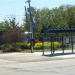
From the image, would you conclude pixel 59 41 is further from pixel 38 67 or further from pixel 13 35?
pixel 38 67

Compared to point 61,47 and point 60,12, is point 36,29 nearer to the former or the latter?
point 60,12

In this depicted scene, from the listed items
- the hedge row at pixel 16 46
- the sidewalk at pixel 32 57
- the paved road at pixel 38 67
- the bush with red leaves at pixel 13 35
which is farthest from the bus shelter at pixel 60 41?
the bush with red leaves at pixel 13 35

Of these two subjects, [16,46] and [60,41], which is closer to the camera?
[60,41]

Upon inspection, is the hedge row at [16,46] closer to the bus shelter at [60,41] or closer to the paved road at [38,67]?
the bus shelter at [60,41]

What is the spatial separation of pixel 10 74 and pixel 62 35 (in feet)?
39.8

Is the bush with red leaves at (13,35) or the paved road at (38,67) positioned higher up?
the bush with red leaves at (13,35)

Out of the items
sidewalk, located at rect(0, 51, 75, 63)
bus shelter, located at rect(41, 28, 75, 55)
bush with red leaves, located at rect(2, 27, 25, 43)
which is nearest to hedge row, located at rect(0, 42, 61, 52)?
bus shelter, located at rect(41, 28, 75, 55)

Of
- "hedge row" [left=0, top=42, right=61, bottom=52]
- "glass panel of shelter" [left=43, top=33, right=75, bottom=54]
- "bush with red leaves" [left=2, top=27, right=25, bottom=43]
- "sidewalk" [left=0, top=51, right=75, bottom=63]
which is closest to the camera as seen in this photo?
"sidewalk" [left=0, top=51, right=75, bottom=63]

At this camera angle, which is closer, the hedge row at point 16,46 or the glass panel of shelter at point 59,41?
the glass panel of shelter at point 59,41

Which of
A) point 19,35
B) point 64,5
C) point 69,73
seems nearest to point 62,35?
point 19,35

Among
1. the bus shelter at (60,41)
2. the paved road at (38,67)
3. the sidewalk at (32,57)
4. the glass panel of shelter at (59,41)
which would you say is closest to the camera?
the paved road at (38,67)

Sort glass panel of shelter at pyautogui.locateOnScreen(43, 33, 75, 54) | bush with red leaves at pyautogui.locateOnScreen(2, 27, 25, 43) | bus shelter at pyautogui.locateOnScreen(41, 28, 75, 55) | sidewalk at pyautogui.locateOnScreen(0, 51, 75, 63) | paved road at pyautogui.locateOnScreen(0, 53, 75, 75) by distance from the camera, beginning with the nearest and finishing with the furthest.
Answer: paved road at pyautogui.locateOnScreen(0, 53, 75, 75)
sidewalk at pyautogui.locateOnScreen(0, 51, 75, 63)
bus shelter at pyautogui.locateOnScreen(41, 28, 75, 55)
glass panel of shelter at pyautogui.locateOnScreen(43, 33, 75, 54)
bush with red leaves at pyautogui.locateOnScreen(2, 27, 25, 43)

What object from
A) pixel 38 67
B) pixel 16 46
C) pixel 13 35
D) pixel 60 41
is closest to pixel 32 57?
pixel 60 41

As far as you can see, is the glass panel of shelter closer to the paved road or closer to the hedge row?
the hedge row
